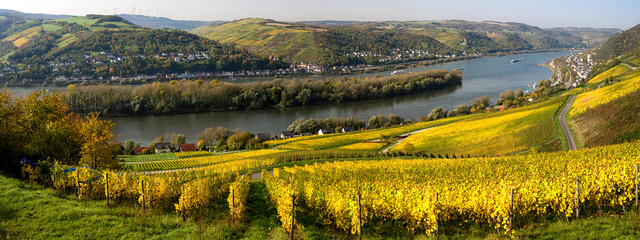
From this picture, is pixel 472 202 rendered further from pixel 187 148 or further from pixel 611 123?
pixel 187 148

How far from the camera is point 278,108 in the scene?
98188 millimetres

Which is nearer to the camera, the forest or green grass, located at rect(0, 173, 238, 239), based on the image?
green grass, located at rect(0, 173, 238, 239)

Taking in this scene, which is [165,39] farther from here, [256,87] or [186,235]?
[186,235]

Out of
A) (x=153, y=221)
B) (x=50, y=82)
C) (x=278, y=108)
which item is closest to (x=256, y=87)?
(x=278, y=108)

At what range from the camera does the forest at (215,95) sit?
90.1 meters

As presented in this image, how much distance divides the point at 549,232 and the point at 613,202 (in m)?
2.58

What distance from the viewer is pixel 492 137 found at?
127 ft

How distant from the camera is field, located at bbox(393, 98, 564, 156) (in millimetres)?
34688

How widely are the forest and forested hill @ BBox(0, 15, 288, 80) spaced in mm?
49673

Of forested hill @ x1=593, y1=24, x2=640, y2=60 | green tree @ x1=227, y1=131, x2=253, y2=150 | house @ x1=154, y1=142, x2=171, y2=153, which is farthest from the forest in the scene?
forested hill @ x1=593, y1=24, x2=640, y2=60

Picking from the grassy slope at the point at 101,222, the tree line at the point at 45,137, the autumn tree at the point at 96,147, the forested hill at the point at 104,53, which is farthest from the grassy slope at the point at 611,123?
the forested hill at the point at 104,53

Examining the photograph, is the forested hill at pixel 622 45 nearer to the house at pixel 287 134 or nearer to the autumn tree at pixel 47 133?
the house at pixel 287 134

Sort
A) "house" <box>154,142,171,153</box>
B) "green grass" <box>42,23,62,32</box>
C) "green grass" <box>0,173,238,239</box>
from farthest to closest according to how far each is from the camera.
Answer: "green grass" <box>42,23,62,32</box> → "house" <box>154,142,171,153</box> → "green grass" <box>0,173,238,239</box>

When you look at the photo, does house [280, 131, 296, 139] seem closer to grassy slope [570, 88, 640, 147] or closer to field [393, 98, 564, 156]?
field [393, 98, 564, 156]
